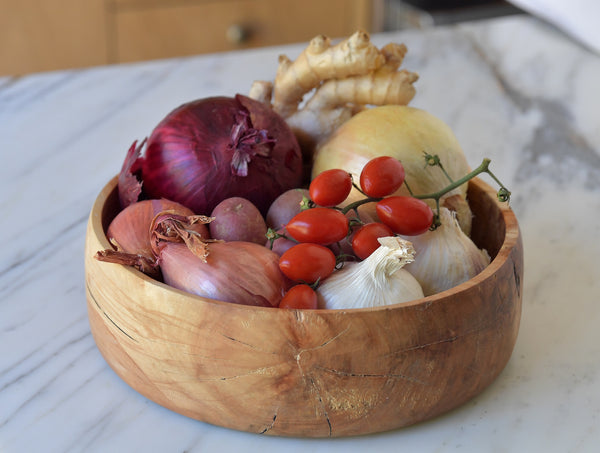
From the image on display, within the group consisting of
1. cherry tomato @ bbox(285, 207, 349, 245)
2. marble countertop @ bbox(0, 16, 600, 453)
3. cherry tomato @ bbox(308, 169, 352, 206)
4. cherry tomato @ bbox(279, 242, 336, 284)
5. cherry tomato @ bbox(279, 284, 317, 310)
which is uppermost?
cherry tomato @ bbox(308, 169, 352, 206)

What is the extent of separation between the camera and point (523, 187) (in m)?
0.84

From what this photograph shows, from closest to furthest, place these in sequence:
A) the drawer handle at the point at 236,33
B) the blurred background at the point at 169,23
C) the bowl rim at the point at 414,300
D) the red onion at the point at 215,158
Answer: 1. the bowl rim at the point at 414,300
2. the red onion at the point at 215,158
3. the blurred background at the point at 169,23
4. the drawer handle at the point at 236,33

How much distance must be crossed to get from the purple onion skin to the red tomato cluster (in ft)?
0.28

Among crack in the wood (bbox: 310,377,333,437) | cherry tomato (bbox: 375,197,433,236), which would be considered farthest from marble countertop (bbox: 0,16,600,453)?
cherry tomato (bbox: 375,197,433,236)

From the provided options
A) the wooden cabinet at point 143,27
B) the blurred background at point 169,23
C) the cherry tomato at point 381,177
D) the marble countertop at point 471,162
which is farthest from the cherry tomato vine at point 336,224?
the wooden cabinet at point 143,27

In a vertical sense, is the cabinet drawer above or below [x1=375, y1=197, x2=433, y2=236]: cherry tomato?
below

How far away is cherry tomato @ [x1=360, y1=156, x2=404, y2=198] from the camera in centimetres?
50

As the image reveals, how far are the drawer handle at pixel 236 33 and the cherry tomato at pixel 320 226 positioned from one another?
5.23 ft

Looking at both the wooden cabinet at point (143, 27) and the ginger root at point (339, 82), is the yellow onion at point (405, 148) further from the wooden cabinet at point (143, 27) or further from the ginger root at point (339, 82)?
the wooden cabinet at point (143, 27)

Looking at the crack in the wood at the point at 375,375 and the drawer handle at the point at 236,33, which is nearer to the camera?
the crack in the wood at the point at 375,375

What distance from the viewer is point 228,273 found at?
0.46 meters

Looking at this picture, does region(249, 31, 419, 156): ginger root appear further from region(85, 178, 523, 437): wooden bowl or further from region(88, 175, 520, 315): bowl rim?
region(85, 178, 523, 437): wooden bowl

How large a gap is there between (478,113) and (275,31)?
1.14 metres

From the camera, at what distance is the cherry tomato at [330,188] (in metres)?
0.49
